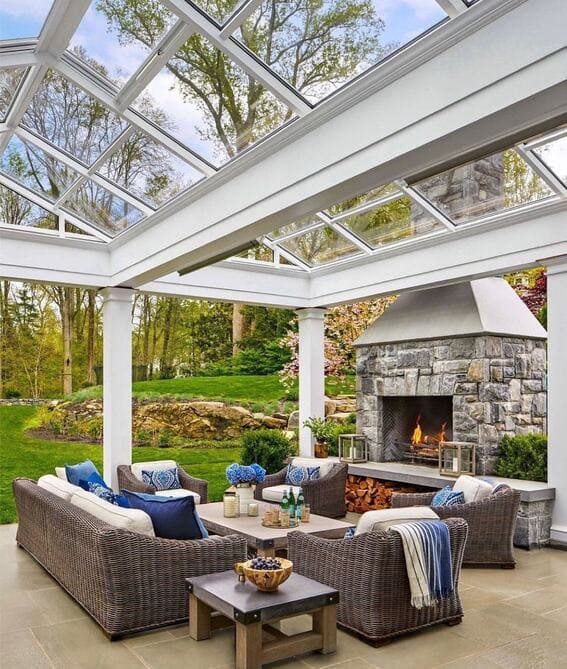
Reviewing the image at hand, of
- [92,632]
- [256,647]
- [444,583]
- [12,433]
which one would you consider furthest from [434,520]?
[12,433]

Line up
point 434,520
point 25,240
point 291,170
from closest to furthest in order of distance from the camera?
point 434,520, point 291,170, point 25,240

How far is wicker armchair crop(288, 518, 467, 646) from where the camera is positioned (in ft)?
12.6

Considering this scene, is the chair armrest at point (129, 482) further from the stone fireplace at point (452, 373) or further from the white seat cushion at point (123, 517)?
the stone fireplace at point (452, 373)

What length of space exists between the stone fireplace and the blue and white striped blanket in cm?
323

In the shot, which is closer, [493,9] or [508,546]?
[493,9]

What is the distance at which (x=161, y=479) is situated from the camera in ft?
24.2

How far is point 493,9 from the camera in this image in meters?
3.15

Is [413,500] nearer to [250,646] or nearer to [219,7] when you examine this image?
[250,646]

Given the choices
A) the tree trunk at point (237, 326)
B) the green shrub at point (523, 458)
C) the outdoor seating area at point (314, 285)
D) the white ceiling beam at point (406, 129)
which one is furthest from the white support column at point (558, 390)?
the tree trunk at point (237, 326)

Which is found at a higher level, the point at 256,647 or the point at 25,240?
the point at 25,240

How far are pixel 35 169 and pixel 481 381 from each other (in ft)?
17.3

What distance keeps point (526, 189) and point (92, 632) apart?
16.6ft

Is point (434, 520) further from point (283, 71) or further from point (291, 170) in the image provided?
point (283, 71)

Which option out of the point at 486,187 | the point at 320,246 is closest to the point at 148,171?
the point at 320,246
